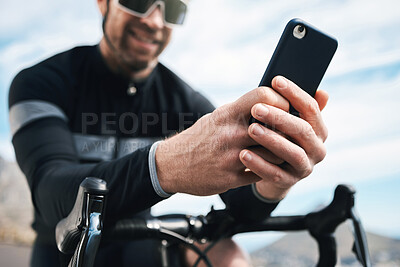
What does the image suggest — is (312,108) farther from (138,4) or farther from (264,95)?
(138,4)

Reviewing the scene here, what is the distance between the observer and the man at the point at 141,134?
49 centimetres

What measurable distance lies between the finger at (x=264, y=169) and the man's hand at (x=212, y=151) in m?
0.01

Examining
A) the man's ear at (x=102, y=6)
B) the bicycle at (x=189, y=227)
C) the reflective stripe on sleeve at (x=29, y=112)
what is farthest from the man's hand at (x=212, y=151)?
the man's ear at (x=102, y=6)

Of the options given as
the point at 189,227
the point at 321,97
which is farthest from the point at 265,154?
the point at 189,227

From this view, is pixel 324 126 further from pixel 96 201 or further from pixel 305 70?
pixel 96 201

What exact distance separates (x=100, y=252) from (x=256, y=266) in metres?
0.38

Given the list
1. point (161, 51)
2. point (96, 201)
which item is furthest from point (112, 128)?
point (96, 201)

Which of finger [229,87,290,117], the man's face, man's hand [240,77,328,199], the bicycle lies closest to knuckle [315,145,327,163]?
man's hand [240,77,328,199]

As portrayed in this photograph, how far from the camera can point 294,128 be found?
0.48 meters

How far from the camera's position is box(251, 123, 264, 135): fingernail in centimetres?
45

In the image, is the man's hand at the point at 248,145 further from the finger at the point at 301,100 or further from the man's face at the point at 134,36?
the man's face at the point at 134,36

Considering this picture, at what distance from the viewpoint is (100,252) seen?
906 mm

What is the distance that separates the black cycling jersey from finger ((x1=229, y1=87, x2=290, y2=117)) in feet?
0.58

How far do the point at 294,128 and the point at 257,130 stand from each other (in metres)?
0.06
